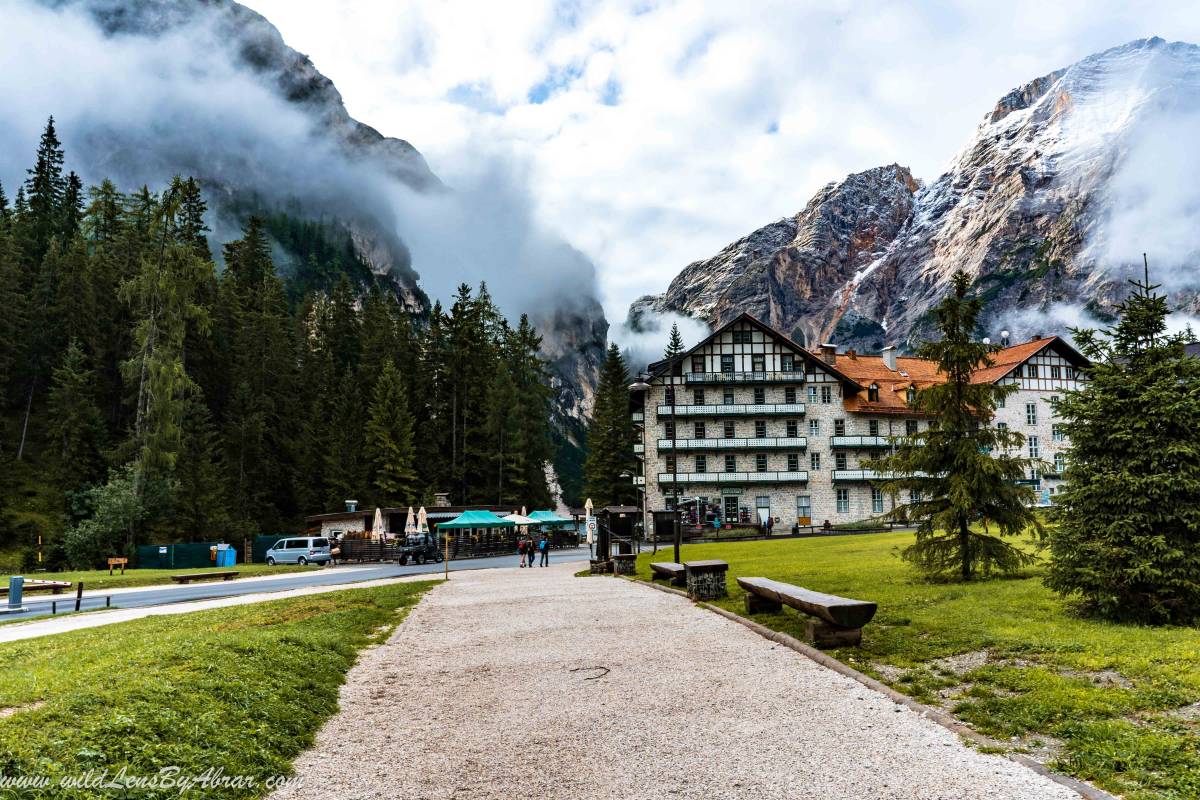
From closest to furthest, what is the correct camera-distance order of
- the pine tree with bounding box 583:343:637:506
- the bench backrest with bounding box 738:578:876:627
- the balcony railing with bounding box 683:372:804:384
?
the bench backrest with bounding box 738:578:876:627, the balcony railing with bounding box 683:372:804:384, the pine tree with bounding box 583:343:637:506

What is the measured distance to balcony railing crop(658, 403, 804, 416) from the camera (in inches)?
2653

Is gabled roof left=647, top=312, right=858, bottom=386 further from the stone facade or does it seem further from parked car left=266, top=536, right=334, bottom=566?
parked car left=266, top=536, right=334, bottom=566

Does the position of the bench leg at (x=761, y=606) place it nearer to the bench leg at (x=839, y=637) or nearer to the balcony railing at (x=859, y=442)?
the bench leg at (x=839, y=637)

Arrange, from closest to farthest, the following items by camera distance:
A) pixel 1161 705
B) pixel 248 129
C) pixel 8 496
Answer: pixel 1161 705
pixel 8 496
pixel 248 129

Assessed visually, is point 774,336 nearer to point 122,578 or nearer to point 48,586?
point 122,578

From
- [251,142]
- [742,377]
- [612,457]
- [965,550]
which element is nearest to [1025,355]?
[742,377]

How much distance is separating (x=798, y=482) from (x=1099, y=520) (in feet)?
188

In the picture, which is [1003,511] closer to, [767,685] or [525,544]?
[767,685]

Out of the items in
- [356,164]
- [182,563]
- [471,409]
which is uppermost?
[356,164]

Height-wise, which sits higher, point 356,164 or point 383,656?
point 356,164

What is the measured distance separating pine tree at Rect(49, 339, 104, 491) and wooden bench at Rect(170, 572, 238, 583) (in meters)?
25.0

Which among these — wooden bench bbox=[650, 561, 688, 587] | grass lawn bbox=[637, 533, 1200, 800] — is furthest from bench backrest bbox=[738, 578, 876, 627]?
wooden bench bbox=[650, 561, 688, 587]

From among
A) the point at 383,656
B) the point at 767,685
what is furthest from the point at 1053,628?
the point at 383,656

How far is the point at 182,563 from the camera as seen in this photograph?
4600 centimetres
